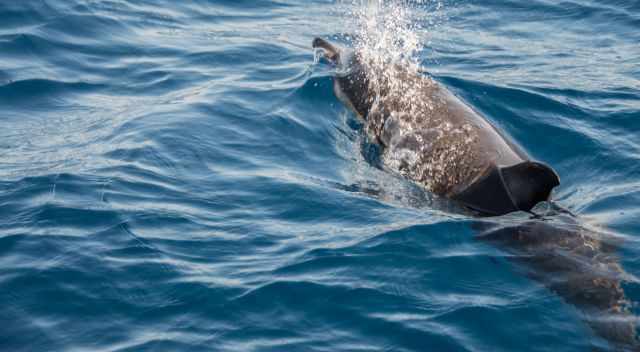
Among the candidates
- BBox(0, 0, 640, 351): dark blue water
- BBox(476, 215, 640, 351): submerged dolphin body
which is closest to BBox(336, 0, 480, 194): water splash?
BBox(0, 0, 640, 351): dark blue water

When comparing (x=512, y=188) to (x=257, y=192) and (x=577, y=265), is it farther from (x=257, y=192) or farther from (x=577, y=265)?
(x=257, y=192)

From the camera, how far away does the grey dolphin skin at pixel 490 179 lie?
6586mm

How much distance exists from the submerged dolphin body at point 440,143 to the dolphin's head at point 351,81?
0.01 meters

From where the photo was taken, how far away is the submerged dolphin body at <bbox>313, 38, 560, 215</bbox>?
7.85m

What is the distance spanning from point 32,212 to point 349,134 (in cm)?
390

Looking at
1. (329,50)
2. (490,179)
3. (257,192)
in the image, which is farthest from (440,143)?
(329,50)

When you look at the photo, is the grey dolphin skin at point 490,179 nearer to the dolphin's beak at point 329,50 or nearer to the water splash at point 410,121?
the water splash at point 410,121

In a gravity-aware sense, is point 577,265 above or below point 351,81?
below

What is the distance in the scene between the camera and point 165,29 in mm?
15117

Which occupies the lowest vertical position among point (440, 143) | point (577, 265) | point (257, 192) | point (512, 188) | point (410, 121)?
A: point (577, 265)

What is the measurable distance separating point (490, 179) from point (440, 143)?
1.22 m

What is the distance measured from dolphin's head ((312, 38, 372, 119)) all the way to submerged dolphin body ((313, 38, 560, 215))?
0.01m

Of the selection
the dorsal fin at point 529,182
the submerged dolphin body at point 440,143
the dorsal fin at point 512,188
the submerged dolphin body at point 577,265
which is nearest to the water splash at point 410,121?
the submerged dolphin body at point 440,143

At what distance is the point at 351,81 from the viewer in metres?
11.0
